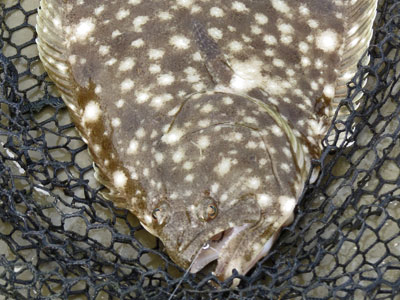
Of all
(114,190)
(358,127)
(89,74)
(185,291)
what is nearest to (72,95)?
(89,74)

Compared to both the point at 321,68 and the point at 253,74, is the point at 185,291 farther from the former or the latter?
the point at 321,68

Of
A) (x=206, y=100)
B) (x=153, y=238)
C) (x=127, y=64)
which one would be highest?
(x=127, y=64)

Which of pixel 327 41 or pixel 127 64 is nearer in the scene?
pixel 127 64

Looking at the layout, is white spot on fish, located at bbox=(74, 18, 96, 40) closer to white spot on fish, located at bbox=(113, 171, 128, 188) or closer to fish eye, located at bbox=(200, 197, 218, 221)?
white spot on fish, located at bbox=(113, 171, 128, 188)

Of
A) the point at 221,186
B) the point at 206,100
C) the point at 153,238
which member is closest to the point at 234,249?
the point at 221,186

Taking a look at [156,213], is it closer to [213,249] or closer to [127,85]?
[213,249]

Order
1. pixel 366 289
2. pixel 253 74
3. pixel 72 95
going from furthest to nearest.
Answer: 1. pixel 72 95
2. pixel 253 74
3. pixel 366 289

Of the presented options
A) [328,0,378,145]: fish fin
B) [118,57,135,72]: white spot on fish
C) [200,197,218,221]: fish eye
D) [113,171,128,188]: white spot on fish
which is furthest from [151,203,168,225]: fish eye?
[328,0,378,145]: fish fin
